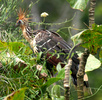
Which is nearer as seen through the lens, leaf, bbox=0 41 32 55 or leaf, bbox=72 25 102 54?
leaf, bbox=72 25 102 54

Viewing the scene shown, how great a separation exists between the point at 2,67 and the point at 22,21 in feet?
3.87

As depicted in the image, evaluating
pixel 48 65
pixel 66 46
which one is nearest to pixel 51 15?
pixel 66 46

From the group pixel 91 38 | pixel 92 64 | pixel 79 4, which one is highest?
pixel 79 4

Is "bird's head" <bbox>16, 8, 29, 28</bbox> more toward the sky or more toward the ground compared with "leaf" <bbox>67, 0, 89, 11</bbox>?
more toward the ground

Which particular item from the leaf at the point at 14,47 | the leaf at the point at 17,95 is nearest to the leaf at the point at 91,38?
the leaf at the point at 17,95

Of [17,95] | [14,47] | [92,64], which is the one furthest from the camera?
[14,47]

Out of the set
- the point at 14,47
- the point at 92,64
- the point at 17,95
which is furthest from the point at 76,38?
the point at 14,47

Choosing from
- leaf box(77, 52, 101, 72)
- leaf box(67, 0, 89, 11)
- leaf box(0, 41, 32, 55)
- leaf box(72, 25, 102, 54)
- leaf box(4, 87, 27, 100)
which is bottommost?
leaf box(77, 52, 101, 72)

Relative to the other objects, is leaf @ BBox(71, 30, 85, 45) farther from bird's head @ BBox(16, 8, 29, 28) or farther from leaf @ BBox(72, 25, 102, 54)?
bird's head @ BBox(16, 8, 29, 28)

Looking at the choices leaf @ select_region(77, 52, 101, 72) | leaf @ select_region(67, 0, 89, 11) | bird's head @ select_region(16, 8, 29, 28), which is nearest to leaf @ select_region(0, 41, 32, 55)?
leaf @ select_region(77, 52, 101, 72)

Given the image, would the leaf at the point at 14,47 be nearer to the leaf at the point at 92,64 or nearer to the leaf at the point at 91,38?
the leaf at the point at 92,64

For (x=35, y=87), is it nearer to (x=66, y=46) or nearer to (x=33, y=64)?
(x=33, y=64)

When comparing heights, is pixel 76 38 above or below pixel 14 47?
above

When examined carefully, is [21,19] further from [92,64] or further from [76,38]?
[76,38]
